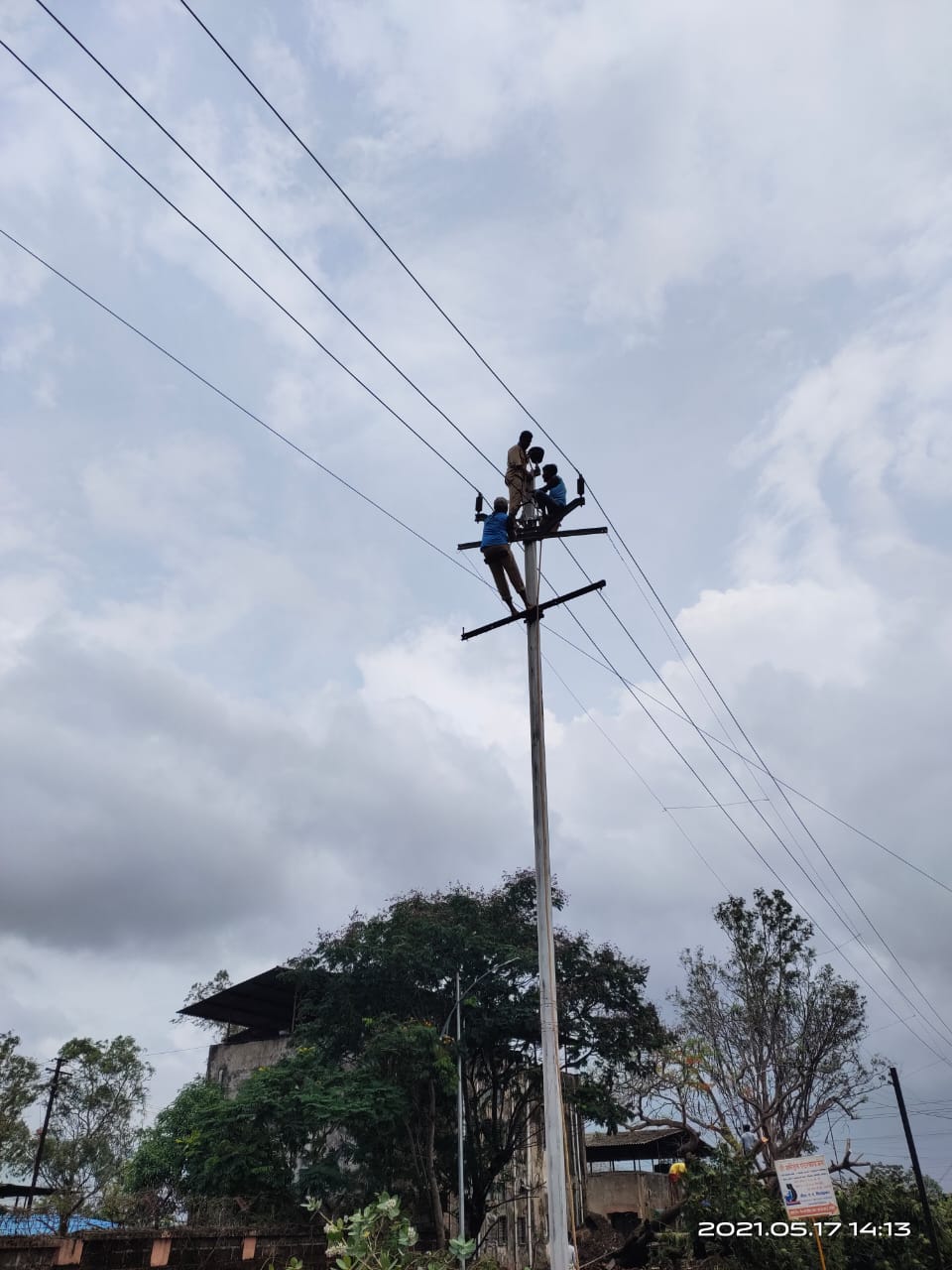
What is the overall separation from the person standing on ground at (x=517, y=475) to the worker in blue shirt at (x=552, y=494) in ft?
0.79

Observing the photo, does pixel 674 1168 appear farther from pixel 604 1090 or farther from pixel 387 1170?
pixel 387 1170

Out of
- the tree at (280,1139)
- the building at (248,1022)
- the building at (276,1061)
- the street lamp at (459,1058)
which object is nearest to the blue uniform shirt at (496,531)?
the street lamp at (459,1058)

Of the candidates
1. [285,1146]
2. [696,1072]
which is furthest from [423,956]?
[696,1072]

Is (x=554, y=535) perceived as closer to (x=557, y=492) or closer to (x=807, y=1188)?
(x=557, y=492)

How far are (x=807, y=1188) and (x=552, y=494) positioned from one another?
33.2 feet

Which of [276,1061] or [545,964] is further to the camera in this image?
[276,1061]

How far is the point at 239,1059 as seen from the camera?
35188 mm

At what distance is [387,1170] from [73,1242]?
11.8 metres

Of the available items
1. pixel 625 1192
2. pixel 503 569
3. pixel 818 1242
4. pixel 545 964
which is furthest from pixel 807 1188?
pixel 625 1192

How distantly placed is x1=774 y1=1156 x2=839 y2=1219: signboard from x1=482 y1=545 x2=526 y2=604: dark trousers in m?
8.72

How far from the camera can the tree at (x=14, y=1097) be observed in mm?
37625

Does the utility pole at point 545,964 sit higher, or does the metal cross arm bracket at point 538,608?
the metal cross arm bracket at point 538,608

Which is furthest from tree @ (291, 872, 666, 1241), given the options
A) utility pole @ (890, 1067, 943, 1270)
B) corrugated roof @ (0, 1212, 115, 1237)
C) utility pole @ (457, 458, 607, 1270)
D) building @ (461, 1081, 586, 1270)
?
utility pole @ (457, 458, 607, 1270)

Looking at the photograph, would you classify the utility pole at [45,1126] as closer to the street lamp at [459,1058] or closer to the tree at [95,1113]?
the tree at [95,1113]
